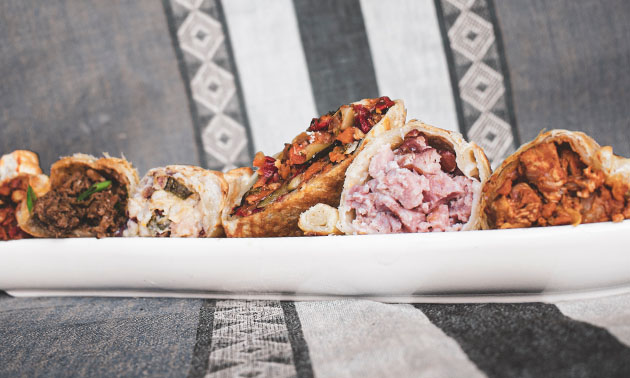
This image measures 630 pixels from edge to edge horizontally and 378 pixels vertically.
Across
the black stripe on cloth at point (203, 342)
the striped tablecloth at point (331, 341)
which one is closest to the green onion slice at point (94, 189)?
the striped tablecloth at point (331, 341)

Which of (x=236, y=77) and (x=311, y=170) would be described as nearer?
(x=311, y=170)

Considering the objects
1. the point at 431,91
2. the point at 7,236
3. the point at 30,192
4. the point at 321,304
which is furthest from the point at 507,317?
the point at 431,91

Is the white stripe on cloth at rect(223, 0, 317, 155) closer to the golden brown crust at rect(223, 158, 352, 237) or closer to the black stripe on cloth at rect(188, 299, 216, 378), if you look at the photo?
the golden brown crust at rect(223, 158, 352, 237)

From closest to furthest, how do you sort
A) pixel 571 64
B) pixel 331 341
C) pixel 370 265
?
pixel 331 341
pixel 370 265
pixel 571 64

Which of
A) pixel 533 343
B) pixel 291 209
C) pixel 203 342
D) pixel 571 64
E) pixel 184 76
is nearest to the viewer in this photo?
pixel 533 343

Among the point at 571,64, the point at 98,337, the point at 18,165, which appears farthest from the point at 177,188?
the point at 571,64

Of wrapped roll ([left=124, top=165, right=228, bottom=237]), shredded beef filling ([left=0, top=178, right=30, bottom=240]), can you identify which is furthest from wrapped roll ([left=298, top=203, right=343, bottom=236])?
shredded beef filling ([left=0, top=178, right=30, bottom=240])

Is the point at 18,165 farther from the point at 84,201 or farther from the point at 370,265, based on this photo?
the point at 370,265

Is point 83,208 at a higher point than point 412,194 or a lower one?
higher
